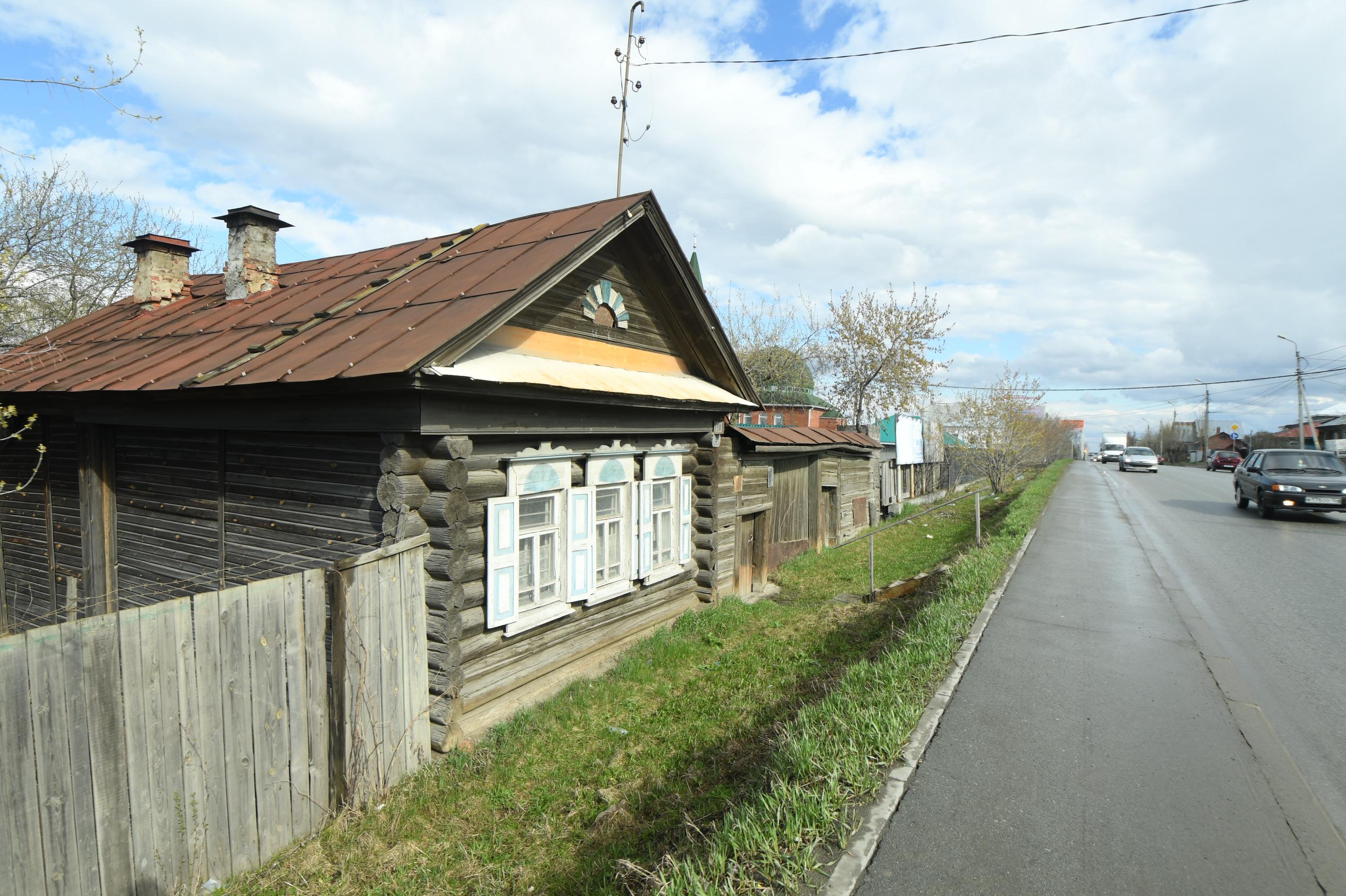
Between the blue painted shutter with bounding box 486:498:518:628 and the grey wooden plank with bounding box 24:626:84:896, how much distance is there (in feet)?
10.1

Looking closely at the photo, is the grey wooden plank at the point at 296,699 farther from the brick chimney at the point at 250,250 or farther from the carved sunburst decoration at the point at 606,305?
the brick chimney at the point at 250,250

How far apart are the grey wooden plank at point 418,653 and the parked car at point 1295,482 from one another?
18382mm

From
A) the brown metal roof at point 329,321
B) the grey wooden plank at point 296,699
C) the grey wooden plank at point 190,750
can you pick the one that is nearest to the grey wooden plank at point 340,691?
the grey wooden plank at point 296,699

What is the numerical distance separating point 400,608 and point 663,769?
2596 millimetres

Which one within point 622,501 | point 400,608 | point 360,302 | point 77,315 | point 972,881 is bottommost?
point 972,881

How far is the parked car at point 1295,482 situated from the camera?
1452cm

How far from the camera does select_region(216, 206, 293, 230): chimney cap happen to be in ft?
30.7

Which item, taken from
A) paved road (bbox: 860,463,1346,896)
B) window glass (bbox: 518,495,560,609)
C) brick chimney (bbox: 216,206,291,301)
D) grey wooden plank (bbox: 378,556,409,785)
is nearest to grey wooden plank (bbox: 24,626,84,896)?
grey wooden plank (bbox: 378,556,409,785)

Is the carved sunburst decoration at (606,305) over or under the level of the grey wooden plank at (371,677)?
over

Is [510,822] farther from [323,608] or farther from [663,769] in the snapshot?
[323,608]

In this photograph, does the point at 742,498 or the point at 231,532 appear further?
the point at 742,498

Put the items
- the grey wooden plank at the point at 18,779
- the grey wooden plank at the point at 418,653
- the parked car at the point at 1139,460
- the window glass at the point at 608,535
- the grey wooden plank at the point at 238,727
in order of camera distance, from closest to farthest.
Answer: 1. the grey wooden plank at the point at 18,779
2. the grey wooden plank at the point at 238,727
3. the grey wooden plank at the point at 418,653
4. the window glass at the point at 608,535
5. the parked car at the point at 1139,460

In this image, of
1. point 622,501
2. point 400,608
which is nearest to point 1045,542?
point 622,501

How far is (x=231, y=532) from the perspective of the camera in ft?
23.0
